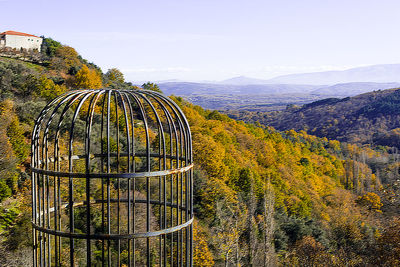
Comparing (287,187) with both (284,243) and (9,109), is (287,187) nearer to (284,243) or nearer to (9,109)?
(284,243)

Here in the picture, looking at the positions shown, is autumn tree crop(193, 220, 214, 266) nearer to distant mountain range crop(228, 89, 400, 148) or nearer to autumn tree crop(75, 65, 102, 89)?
autumn tree crop(75, 65, 102, 89)

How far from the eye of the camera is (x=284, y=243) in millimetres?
29141

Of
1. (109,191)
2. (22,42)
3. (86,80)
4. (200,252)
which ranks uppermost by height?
(22,42)

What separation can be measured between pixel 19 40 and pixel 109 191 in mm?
63235

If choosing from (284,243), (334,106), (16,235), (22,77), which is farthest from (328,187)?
(334,106)

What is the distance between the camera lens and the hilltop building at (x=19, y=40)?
2293 inches

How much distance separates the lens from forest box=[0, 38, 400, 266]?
19.8 meters

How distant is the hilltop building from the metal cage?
33.8m

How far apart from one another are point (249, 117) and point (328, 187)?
311 ft

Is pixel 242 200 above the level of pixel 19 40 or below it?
below

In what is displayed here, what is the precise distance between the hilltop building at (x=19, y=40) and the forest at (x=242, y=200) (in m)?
2.03

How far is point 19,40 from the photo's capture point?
2330 inches

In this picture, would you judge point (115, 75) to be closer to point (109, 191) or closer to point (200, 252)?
point (200, 252)

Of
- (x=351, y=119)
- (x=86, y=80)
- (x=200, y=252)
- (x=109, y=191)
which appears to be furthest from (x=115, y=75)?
(x=351, y=119)
